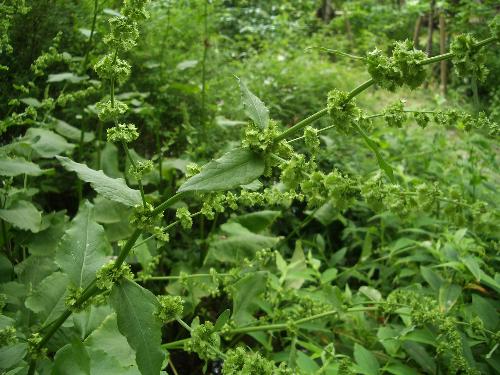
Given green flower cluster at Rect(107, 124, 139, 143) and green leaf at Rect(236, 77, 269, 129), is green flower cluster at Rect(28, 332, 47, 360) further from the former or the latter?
green leaf at Rect(236, 77, 269, 129)

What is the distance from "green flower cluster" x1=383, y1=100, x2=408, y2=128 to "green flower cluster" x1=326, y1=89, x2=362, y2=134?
0.76ft

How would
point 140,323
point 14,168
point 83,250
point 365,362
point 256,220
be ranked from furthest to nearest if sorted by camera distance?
point 256,220, point 365,362, point 14,168, point 83,250, point 140,323

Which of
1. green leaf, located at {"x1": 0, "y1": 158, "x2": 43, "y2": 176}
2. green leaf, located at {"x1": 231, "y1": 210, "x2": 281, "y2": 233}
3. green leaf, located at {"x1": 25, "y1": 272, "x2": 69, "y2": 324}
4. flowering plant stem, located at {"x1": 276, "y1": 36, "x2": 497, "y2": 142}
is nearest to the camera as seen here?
flowering plant stem, located at {"x1": 276, "y1": 36, "x2": 497, "y2": 142}

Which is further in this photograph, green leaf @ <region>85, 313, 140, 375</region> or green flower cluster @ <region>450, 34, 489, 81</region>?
green leaf @ <region>85, 313, 140, 375</region>

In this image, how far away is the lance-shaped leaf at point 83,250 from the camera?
1.34 metres

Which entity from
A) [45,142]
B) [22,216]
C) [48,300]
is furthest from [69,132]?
[48,300]

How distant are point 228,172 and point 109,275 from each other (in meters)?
0.39

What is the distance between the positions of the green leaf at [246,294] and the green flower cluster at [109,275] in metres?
0.78

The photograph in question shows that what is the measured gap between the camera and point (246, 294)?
Answer: 1832 mm

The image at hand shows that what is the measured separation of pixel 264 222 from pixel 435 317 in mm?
1074

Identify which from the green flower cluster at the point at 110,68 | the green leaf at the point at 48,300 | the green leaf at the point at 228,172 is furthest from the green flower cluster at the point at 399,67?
the green leaf at the point at 48,300

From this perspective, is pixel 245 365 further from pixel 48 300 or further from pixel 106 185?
pixel 48 300

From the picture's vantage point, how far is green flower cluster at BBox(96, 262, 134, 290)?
104 centimetres

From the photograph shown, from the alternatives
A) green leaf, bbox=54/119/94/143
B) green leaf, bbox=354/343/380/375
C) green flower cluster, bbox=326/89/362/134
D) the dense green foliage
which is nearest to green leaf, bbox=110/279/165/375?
the dense green foliage
